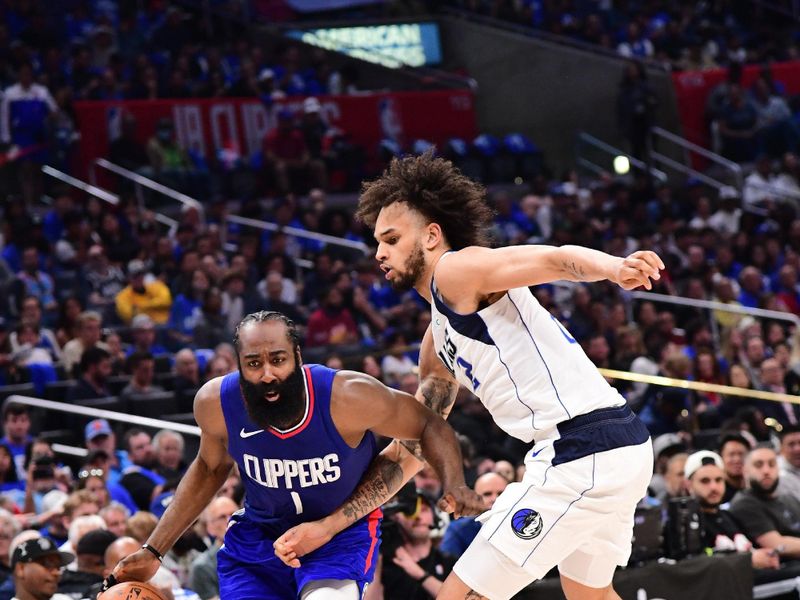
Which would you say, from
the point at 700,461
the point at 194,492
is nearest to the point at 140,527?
the point at 194,492

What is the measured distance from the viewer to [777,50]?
72.1ft

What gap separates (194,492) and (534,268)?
183 centimetres

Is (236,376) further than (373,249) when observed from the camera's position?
No

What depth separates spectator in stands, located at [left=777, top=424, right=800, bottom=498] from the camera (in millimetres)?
9859

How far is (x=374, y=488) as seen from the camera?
523cm

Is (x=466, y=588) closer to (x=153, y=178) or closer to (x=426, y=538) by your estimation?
(x=426, y=538)

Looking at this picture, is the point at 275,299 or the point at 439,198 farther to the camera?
the point at 275,299

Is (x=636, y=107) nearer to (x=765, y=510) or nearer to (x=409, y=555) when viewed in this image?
(x=765, y=510)

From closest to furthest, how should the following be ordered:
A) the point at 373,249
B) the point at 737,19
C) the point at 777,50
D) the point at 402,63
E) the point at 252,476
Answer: the point at 252,476, the point at 373,249, the point at 402,63, the point at 777,50, the point at 737,19

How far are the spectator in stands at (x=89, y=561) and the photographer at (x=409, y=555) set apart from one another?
154 cm

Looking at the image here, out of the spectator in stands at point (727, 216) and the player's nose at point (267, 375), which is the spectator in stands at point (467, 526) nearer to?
the player's nose at point (267, 375)

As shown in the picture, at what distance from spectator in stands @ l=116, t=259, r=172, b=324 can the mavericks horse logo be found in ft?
28.5

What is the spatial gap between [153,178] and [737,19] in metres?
12.2

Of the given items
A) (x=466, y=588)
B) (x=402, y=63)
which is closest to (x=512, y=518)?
(x=466, y=588)
